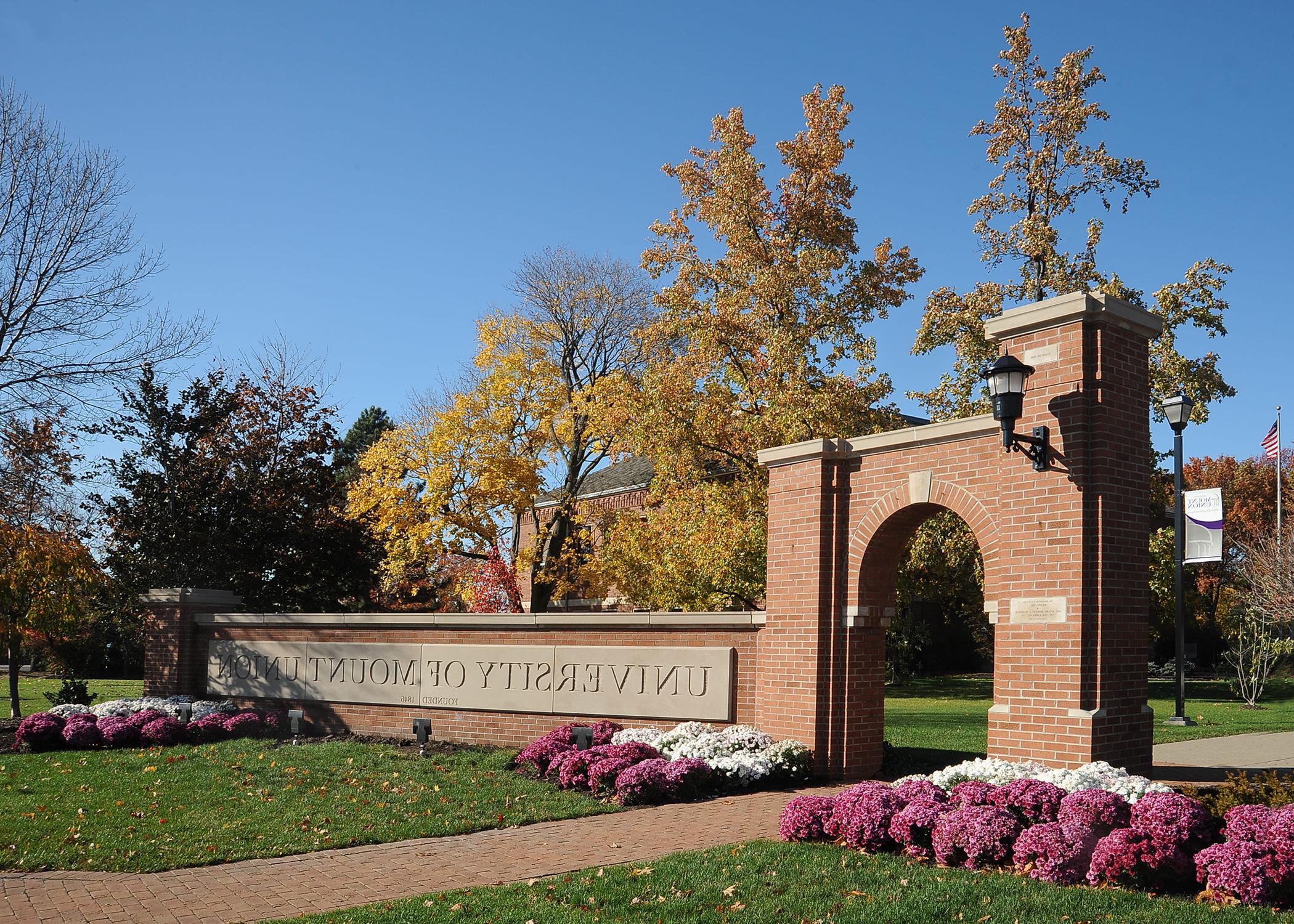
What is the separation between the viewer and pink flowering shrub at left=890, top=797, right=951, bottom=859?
7.74 m

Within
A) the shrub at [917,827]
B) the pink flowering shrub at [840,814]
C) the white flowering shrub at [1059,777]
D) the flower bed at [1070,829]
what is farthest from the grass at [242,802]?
the white flowering shrub at [1059,777]

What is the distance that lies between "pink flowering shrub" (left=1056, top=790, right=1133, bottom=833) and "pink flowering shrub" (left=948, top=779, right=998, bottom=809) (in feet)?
1.89

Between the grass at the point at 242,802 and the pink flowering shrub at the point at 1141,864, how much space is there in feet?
15.7

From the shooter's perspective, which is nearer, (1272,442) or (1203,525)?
(1203,525)

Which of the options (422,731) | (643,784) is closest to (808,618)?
(643,784)

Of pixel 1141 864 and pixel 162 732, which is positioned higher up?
pixel 1141 864

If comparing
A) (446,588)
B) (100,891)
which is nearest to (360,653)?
(100,891)

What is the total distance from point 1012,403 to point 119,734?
1277cm

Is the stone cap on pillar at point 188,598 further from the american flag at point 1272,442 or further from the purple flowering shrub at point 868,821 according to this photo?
the american flag at point 1272,442

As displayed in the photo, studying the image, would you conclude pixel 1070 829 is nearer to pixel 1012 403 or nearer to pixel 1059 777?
pixel 1059 777

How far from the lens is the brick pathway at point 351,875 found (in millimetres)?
6750

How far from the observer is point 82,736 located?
14.5m

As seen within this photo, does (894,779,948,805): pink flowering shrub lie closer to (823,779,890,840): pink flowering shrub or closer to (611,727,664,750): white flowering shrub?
(823,779,890,840): pink flowering shrub

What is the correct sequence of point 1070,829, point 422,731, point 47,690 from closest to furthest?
point 1070,829, point 422,731, point 47,690
